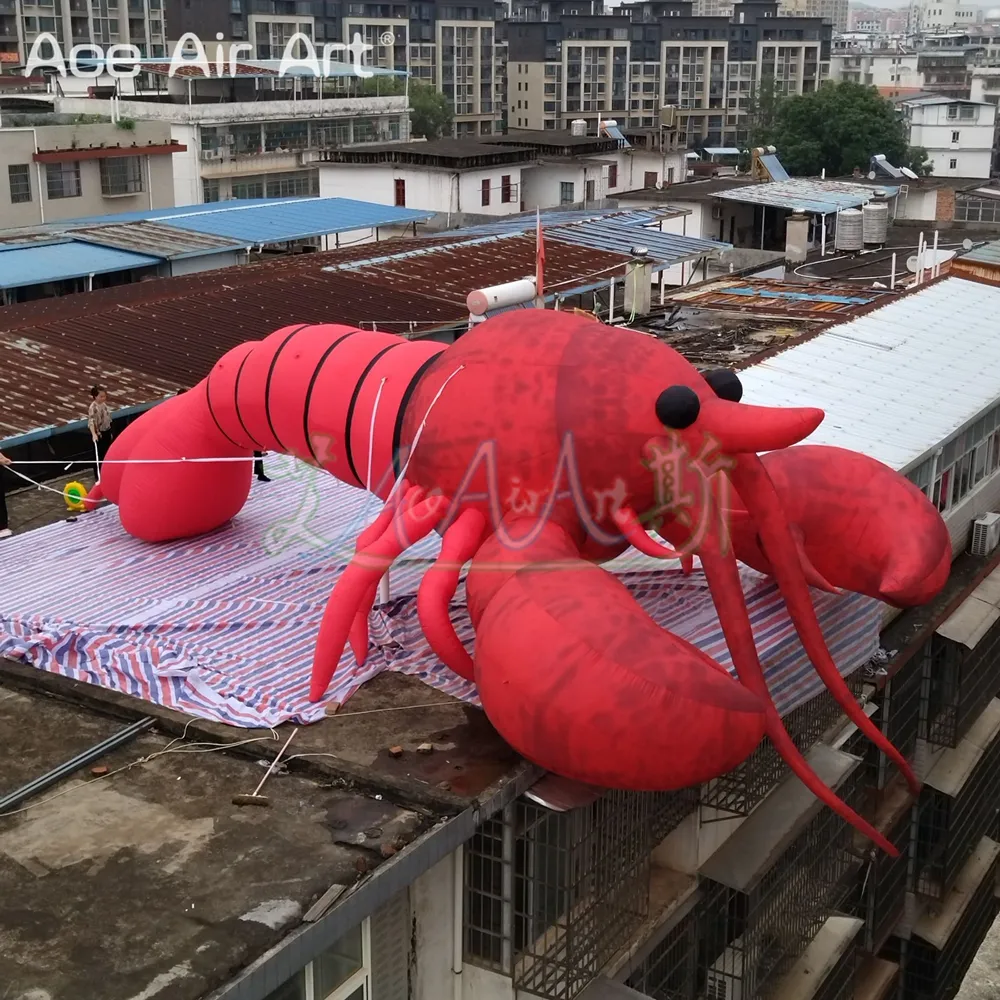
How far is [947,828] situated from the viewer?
1850cm

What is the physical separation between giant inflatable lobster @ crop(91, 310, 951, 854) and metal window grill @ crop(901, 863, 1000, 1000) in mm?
7051

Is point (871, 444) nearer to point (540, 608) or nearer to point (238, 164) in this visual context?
point (540, 608)

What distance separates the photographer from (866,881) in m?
17.0

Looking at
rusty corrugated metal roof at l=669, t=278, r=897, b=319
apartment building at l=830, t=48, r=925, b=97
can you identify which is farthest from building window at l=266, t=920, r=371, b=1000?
apartment building at l=830, t=48, r=925, b=97

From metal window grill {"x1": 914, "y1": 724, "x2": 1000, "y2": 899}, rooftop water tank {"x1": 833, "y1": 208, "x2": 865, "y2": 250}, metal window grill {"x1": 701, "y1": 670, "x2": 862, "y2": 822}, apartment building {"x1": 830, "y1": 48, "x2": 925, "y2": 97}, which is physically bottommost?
metal window grill {"x1": 914, "y1": 724, "x2": 1000, "y2": 899}

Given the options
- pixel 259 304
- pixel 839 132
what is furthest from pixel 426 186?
pixel 839 132

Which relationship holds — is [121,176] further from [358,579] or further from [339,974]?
[339,974]

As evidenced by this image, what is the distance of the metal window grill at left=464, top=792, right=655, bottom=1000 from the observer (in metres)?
10.5

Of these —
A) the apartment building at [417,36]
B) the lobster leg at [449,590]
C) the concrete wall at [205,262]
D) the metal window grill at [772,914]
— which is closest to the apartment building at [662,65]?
the apartment building at [417,36]

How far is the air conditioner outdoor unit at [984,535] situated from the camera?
19.3 metres

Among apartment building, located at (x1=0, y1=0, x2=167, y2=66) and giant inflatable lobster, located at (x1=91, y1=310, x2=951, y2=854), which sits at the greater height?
apartment building, located at (x1=0, y1=0, x2=167, y2=66)

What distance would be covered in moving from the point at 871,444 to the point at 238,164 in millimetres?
43770

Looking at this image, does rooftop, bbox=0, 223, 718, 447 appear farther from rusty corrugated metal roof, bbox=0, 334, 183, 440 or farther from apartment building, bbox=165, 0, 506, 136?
apartment building, bbox=165, 0, 506, 136

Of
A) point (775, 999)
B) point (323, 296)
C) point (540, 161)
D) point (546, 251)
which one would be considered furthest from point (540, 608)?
point (540, 161)
